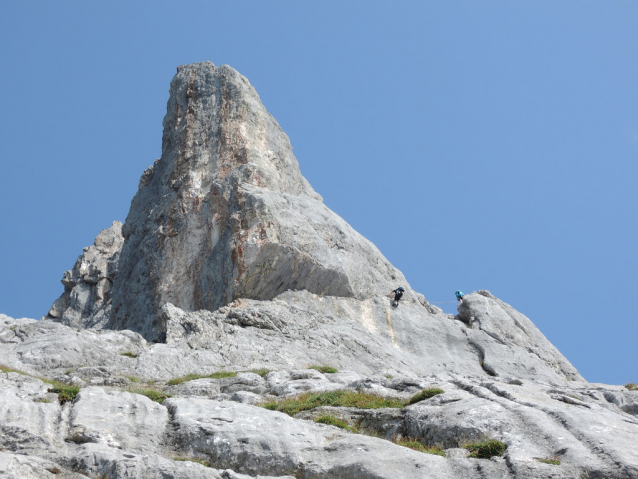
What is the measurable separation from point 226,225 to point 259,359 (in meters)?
13.7

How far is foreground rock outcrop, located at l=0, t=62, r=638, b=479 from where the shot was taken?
1759 cm

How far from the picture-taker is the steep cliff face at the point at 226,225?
46.8 metres

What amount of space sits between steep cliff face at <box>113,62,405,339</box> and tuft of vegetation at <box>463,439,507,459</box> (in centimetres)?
2861

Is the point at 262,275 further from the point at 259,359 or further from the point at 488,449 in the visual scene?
the point at 488,449

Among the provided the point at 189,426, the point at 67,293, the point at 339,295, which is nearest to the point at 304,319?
the point at 339,295

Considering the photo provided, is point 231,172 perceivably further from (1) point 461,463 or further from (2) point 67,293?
(2) point 67,293

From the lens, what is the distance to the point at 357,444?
18219 mm

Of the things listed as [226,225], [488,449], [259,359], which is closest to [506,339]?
[259,359]

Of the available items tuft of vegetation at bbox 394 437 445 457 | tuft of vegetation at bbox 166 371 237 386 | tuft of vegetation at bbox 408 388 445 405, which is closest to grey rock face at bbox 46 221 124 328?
tuft of vegetation at bbox 166 371 237 386

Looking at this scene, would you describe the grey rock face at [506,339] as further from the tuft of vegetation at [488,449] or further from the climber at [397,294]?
the tuft of vegetation at [488,449]

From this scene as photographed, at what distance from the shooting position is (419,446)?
20281 mm

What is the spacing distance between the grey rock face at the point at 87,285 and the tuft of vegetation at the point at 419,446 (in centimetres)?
6327

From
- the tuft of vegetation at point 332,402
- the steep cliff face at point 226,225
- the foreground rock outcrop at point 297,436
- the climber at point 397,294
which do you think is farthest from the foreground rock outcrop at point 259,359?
the climber at point 397,294

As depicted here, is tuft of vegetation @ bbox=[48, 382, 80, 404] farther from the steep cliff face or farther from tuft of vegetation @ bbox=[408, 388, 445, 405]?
the steep cliff face
